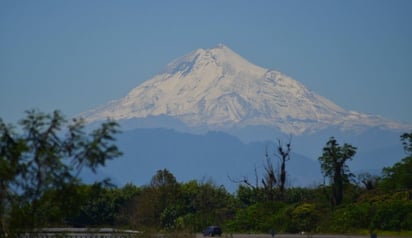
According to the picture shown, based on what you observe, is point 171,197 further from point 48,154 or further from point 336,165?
point 48,154

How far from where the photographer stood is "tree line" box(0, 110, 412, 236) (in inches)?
1054

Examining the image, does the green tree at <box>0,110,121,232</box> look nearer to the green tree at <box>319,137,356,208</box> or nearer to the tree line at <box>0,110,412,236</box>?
the tree line at <box>0,110,412,236</box>

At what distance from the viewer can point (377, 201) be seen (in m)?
77.2

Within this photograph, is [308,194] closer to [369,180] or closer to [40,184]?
[369,180]

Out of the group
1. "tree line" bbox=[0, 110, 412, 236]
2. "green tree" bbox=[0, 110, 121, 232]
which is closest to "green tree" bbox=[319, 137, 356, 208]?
"tree line" bbox=[0, 110, 412, 236]

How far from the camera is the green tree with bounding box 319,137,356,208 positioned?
292ft

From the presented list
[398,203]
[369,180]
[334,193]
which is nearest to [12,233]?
[398,203]

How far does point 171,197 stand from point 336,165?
17490mm

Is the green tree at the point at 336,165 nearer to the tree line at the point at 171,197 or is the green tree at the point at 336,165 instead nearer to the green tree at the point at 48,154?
the tree line at the point at 171,197

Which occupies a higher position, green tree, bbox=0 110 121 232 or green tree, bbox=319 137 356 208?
green tree, bbox=319 137 356 208

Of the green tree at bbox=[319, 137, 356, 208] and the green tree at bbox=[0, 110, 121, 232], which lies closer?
the green tree at bbox=[0, 110, 121, 232]

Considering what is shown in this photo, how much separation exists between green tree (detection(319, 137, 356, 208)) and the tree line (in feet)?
0.32

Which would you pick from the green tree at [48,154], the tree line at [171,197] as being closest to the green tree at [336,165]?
the tree line at [171,197]

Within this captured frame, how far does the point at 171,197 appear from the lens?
9588 cm
